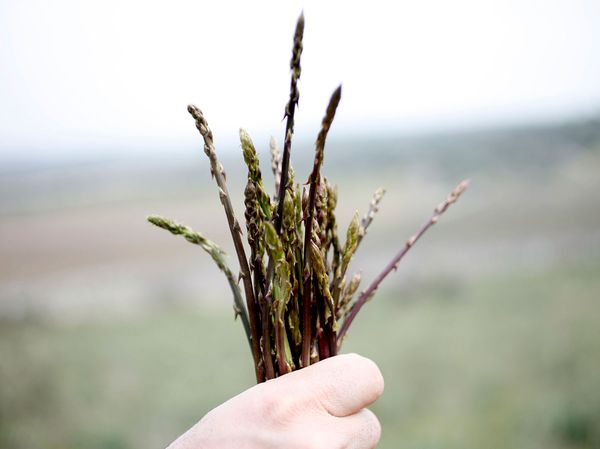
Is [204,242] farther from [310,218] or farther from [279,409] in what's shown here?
[279,409]

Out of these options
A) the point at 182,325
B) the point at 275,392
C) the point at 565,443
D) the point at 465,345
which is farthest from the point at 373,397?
the point at 182,325

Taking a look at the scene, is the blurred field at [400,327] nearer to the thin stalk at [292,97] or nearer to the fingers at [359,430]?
the fingers at [359,430]

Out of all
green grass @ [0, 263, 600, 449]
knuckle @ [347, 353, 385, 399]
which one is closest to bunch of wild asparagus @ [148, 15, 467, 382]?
knuckle @ [347, 353, 385, 399]

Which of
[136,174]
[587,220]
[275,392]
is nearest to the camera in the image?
[275,392]

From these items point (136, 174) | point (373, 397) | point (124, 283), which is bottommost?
point (373, 397)

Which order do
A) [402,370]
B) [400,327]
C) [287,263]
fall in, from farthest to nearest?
1. [400,327]
2. [402,370]
3. [287,263]

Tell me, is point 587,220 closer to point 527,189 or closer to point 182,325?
point 527,189

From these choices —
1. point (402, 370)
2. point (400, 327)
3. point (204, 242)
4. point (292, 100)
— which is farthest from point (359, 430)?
point (400, 327)
